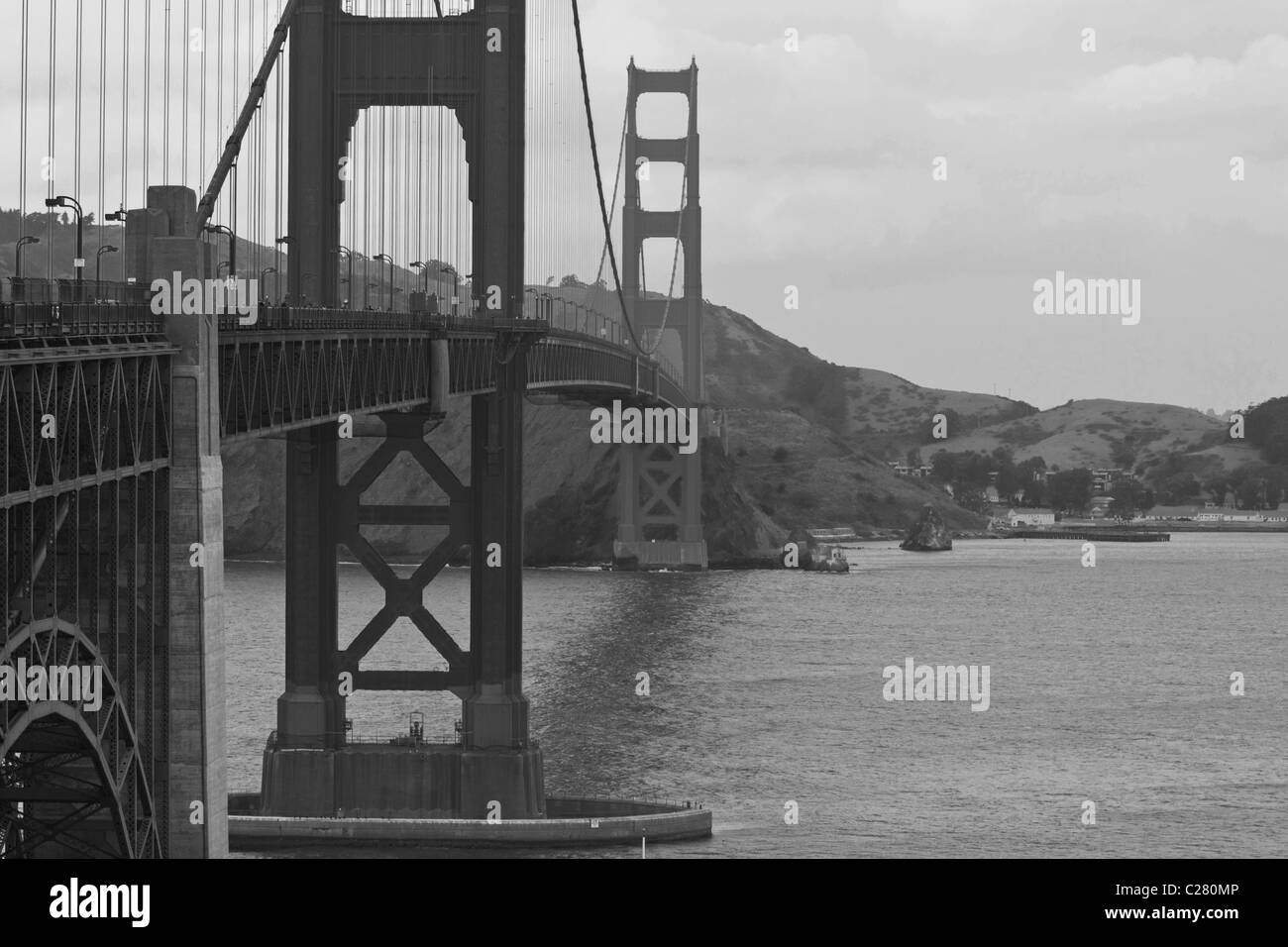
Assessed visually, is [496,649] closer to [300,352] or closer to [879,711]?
[300,352]

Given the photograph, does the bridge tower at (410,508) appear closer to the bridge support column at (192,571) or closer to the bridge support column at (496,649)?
the bridge support column at (496,649)

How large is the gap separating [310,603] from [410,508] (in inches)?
95.0

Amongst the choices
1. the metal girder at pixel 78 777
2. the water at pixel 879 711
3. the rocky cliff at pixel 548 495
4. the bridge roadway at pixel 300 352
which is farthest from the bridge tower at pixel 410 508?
the rocky cliff at pixel 548 495

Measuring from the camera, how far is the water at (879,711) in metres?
41.2

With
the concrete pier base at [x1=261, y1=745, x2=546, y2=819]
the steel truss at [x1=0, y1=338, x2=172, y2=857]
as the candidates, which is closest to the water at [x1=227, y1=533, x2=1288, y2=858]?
the concrete pier base at [x1=261, y1=745, x2=546, y2=819]

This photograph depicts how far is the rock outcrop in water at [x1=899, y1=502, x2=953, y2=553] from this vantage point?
15475 cm

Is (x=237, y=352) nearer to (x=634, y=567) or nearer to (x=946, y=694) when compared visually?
(x=946, y=694)

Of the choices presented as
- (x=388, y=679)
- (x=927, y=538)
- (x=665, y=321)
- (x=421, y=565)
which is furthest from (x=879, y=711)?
(x=927, y=538)

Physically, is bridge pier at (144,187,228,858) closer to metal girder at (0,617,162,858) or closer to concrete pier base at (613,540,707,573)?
metal girder at (0,617,162,858)

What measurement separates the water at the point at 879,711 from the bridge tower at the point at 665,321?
469 inches

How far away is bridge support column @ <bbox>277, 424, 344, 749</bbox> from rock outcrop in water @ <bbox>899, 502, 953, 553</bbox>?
117709 millimetres

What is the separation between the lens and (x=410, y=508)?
39.4 m

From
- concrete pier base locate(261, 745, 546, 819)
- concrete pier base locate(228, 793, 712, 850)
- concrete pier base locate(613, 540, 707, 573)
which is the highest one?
concrete pier base locate(613, 540, 707, 573)

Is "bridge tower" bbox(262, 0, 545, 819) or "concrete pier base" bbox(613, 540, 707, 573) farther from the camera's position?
"concrete pier base" bbox(613, 540, 707, 573)
